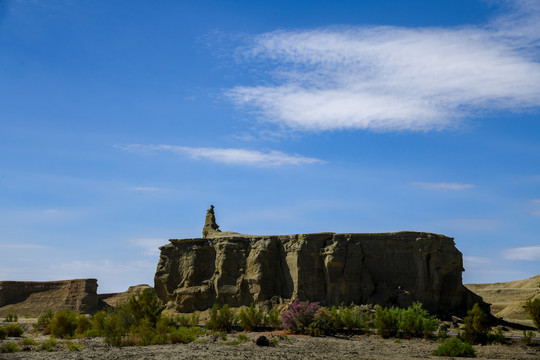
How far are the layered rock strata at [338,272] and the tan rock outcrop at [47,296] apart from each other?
2809 cm

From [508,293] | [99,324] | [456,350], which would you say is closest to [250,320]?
[99,324]

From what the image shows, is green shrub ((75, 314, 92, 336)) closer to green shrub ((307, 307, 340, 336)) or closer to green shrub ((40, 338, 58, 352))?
green shrub ((40, 338, 58, 352))

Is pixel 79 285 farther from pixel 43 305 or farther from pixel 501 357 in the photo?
pixel 501 357

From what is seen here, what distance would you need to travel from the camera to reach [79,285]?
2744 inches

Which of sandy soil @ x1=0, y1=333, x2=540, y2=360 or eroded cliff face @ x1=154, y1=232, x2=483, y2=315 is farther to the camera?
eroded cliff face @ x1=154, y1=232, x2=483, y2=315

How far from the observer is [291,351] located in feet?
81.5

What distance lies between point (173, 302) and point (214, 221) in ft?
27.9

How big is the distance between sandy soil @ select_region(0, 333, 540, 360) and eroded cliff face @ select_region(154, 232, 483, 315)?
9.79 metres

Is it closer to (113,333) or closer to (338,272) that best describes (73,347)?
(113,333)

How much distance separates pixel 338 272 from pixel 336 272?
0.44 ft

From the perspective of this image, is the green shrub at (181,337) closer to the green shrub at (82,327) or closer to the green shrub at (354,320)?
the green shrub at (82,327)

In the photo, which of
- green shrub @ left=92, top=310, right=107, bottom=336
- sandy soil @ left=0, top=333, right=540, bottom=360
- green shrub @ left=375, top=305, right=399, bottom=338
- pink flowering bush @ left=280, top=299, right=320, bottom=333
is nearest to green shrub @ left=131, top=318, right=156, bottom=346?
sandy soil @ left=0, top=333, right=540, bottom=360

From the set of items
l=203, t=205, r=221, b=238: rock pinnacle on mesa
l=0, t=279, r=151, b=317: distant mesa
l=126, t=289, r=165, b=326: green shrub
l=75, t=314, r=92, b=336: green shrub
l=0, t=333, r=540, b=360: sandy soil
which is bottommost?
l=0, t=333, r=540, b=360: sandy soil

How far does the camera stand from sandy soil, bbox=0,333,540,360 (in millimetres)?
23188
